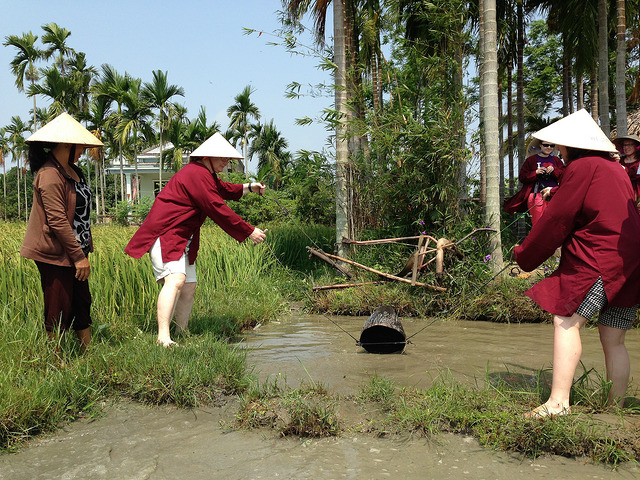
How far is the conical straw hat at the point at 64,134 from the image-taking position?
4184 millimetres

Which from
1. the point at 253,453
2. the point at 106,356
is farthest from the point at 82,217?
the point at 253,453

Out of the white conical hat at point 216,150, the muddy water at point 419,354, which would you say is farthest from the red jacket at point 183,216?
the muddy water at point 419,354

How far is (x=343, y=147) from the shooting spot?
906 cm

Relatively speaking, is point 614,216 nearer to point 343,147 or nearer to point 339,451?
point 339,451

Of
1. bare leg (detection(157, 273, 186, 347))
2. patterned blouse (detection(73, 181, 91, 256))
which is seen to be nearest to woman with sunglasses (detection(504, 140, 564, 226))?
bare leg (detection(157, 273, 186, 347))

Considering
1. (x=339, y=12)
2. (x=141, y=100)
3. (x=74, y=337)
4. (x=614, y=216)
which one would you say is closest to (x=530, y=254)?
(x=614, y=216)

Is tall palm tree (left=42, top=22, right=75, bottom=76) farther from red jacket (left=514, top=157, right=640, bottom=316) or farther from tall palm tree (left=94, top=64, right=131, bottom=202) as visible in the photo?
red jacket (left=514, top=157, right=640, bottom=316)

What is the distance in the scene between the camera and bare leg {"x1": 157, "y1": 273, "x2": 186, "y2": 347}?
4719 mm

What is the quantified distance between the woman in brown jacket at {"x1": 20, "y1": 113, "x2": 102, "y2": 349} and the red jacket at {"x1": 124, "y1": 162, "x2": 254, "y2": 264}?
673mm

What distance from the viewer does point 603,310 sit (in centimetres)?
329

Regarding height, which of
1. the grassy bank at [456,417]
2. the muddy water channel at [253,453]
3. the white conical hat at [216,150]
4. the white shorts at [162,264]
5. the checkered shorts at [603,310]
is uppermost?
the white conical hat at [216,150]

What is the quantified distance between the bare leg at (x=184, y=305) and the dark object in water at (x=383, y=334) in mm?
1612

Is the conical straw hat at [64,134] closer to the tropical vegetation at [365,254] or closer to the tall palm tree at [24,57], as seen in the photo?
the tropical vegetation at [365,254]

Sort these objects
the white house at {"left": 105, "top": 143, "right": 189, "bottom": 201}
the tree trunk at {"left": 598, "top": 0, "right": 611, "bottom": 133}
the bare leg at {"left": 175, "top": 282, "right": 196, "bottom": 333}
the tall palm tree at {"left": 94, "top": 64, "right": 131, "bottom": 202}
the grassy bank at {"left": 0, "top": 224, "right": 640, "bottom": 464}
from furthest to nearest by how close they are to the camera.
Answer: the white house at {"left": 105, "top": 143, "right": 189, "bottom": 201} < the tall palm tree at {"left": 94, "top": 64, "right": 131, "bottom": 202} < the tree trunk at {"left": 598, "top": 0, "right": 611, "bottom": 133} < the bare leg at {"left": 175, "top": 282, "right": 196, "bottom": 333} < the grassy bank at {"left": 0, "top": 224, "right": 640, "bottom": 464}
